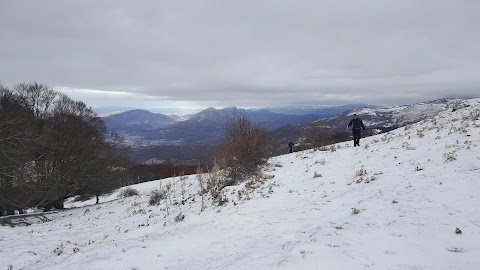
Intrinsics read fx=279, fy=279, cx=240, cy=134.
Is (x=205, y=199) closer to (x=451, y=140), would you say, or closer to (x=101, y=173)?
(x=451, y=140)

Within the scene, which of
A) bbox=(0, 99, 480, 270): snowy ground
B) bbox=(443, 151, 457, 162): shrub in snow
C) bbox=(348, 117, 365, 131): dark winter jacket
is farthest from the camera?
bbox=(348, 117, 365, 131): dark winter jacket

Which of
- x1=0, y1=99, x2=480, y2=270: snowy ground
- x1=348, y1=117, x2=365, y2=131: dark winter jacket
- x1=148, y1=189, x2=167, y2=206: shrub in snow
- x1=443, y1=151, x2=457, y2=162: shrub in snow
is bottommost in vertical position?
x1=148, y1=189, x2=167, y2=206: shrub in snow

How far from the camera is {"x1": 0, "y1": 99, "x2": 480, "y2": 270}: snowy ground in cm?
447

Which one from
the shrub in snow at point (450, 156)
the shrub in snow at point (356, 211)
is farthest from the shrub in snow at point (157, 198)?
the shrub in snow at point (450, 156)

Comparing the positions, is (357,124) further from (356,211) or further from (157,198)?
(157,198)

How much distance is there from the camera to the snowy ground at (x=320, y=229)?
4473 mm

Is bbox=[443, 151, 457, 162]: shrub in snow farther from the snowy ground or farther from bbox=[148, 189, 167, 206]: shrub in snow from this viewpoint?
bbox=[148, 189, 167, 206]: shrub in snow

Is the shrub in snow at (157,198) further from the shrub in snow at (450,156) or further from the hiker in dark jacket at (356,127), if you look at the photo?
the hiker in dark jacket at (356,127)


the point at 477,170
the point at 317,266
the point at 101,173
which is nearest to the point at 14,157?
the point at 101,173

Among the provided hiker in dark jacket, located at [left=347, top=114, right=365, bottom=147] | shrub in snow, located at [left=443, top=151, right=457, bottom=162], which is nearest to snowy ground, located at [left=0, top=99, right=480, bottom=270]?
shrub in snow, located at [left=443, top=151, right=457, bottom=162]

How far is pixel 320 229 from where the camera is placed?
575 centimetres

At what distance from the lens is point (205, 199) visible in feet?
35.9

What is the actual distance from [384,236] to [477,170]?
402 cm

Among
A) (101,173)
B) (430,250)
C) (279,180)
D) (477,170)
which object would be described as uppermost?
(477,170)
